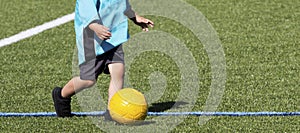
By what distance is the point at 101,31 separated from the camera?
16.7ft

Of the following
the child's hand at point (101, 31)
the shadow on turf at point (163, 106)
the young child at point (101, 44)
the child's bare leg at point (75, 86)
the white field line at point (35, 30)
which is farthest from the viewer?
the white field line at point (35, 30)

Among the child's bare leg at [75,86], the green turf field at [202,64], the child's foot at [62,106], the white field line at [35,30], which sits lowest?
the white field line at [35,30]

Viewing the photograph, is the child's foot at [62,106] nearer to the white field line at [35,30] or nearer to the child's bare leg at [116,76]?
the child's bare leg at [116,76]

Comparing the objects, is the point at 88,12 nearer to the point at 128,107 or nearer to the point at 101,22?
the point at 101,22

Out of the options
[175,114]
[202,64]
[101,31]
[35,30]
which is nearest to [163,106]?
[175,114]

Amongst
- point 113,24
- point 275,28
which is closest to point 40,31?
point 275,28

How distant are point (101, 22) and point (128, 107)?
Result: 65cm

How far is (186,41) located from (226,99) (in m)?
2.13

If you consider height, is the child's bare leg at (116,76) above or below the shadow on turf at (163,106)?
above

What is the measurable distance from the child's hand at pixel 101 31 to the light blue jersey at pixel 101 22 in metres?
0.12

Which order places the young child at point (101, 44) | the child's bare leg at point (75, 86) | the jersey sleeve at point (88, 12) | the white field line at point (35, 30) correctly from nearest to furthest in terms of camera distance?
the jersey sleeve at point (88, 12)
the young child at point (101, 44)
the child's bare leg at point (75, 86)
the white field line at point (35, 30)

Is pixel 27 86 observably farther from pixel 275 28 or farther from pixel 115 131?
pixel 275 28

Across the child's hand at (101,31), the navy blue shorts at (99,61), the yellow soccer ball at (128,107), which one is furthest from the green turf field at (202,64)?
the child's hand at (101,31)

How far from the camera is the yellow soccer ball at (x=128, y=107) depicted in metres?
5.15
